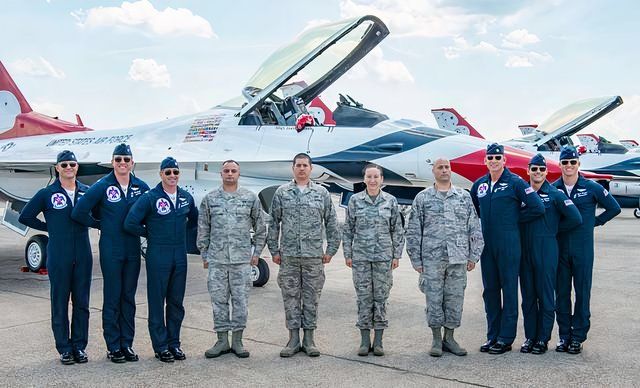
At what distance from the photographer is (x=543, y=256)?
4875 millimetres

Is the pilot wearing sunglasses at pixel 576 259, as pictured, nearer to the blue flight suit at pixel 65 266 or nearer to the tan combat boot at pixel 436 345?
the tan combat boot at pixel 436 345

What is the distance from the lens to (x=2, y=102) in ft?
43.7

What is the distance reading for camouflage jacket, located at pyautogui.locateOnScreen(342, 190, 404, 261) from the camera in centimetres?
487

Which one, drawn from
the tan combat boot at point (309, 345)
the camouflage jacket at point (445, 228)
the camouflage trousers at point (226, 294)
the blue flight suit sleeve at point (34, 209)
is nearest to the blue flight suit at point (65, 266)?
the blue flight suit sleeve at point (34, 209)

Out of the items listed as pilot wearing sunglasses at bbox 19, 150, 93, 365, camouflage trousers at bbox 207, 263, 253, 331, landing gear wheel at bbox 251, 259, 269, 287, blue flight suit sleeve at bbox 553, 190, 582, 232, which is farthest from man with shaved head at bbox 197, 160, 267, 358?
landing gear wheel at bbox 251, 259, 269, 287

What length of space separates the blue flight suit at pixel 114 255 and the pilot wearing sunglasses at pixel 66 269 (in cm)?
14

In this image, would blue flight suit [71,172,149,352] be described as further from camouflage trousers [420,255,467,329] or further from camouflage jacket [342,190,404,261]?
camouflage trousers [420,255,467,329]

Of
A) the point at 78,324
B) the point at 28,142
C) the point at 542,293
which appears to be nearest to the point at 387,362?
the point at 542,293

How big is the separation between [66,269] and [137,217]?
25.6 inches

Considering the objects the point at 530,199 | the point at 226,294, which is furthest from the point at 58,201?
the point at 530,199

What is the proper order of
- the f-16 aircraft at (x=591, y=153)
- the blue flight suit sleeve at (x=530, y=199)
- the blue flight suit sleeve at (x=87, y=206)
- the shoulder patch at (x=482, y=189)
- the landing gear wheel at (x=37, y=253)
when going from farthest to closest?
A: the f-16 aircraft at (x=591, y=153), the landing gear wheel at (x=37, y=253), the shoulder patch at (x=482, y=189), the blue flight suit sleeve at (x=530, y=199), the blue flight suit sleeve at (x=87, y=206)

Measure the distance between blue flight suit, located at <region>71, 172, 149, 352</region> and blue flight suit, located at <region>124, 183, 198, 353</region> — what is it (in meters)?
0.12

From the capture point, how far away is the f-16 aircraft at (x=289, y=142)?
784 cm

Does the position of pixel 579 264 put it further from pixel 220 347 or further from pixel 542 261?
pixel 220 347
